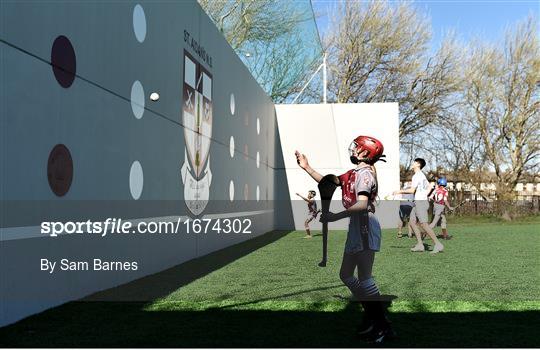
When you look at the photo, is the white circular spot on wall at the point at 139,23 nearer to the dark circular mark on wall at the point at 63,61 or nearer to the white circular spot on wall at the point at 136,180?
the white circular spot on wall at the point at 136,180

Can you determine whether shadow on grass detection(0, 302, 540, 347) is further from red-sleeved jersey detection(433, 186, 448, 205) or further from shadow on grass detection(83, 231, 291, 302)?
red-sleeved jersey detection(433, 186, 448, 205)

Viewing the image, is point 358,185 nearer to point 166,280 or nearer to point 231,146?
point 166,280

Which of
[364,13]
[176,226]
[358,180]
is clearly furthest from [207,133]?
[364,13]

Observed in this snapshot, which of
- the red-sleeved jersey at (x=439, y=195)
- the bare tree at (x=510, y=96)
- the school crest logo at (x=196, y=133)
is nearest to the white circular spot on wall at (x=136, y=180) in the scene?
the school crest logo at (x=196, y=133)

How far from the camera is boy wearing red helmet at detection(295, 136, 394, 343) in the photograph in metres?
4.27

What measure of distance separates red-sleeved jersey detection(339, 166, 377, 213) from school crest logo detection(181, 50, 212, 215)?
5.69 m

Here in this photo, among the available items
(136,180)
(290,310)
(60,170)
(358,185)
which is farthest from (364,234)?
(136,180)

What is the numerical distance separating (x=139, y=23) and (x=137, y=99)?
3.34ft

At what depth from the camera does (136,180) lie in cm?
781

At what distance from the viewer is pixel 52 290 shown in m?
5.62

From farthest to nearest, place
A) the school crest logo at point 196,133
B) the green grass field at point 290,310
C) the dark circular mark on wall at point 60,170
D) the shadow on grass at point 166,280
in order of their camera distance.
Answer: the school crest logo at point 196,133
the shadow on grass at point 166,280
the dark circular mark on wall at point 60,170
the green grass field at point 290,310

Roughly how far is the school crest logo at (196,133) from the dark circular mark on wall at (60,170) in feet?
12.9

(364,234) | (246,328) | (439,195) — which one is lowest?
(246,328)

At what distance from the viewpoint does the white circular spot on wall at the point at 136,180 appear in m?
7.65
